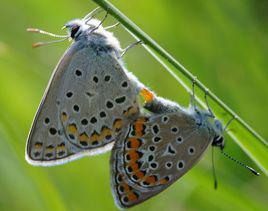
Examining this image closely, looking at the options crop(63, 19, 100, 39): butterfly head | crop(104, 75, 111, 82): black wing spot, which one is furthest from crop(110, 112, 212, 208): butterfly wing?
crop(63, 19, 100, 39): butterfly head

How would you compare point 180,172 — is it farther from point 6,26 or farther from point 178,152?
point 6,26

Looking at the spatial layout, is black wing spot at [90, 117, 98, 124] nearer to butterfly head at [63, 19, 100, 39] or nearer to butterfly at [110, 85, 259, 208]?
butterfly at [110, 85, 259, 208]

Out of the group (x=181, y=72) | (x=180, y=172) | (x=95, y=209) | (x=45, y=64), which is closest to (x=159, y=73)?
(x=45, y=64)

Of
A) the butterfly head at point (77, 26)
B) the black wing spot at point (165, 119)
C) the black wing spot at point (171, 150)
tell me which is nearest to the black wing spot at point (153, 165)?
the black wing spot at point (171, 150)

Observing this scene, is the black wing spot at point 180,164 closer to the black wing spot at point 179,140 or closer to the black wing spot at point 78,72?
the black wing spot at point 179,140

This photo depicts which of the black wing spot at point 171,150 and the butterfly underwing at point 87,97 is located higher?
the butterfly underwing at point 87,97

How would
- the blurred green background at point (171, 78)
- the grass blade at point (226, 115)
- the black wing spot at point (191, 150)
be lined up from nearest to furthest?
1. the grass blade at point (226, 115)
2. the black wing spot at point (191, 150)
3. the blurred green background at point (171, 78)

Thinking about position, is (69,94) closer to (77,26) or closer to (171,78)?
(77,26)
